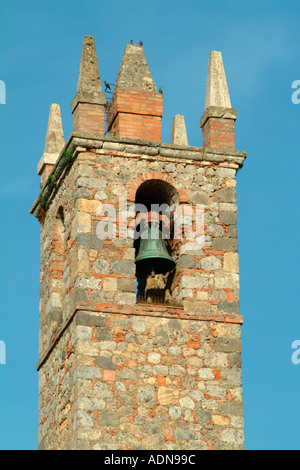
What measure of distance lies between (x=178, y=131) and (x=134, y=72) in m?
2.01

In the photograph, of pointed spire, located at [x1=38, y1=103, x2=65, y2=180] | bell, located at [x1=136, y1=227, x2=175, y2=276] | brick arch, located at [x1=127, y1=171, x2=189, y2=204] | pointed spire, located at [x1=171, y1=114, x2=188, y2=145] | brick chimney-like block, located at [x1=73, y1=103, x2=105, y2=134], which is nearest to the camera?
bell, located at [x1=136, y1=227, x2=175, y2=276]

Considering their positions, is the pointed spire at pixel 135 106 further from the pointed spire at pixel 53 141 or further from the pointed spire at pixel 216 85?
the pointed spire at pixel 53 141

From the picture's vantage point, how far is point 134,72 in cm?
2381

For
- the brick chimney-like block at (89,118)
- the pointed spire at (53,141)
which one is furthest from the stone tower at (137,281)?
the pointed spire at (53,141)

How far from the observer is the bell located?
22719 millimetres

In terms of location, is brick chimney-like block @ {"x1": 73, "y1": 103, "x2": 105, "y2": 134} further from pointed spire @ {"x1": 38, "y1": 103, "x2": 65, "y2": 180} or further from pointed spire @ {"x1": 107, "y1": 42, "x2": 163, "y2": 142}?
pointed spire @ {"x1": 38, "y1": 103, "x2": 65, "y2": 180}

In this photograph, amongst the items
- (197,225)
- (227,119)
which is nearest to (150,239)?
(197,225)

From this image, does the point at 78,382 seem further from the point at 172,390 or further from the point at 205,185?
the point at 205,185

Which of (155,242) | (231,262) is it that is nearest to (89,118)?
(155,242)

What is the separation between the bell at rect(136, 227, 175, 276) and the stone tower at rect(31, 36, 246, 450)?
61 mm

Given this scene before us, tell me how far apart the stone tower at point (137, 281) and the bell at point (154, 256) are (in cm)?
6

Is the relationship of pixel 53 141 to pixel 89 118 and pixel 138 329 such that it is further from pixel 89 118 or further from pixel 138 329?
pixel 138 329

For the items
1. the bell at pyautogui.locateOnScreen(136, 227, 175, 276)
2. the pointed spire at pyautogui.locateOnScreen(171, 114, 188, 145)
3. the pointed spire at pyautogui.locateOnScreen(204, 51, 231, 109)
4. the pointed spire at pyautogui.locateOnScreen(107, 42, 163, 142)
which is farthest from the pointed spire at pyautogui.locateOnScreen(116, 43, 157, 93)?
the bell at pyautogui.locateOnScreen(136, 227, 175, 276)
